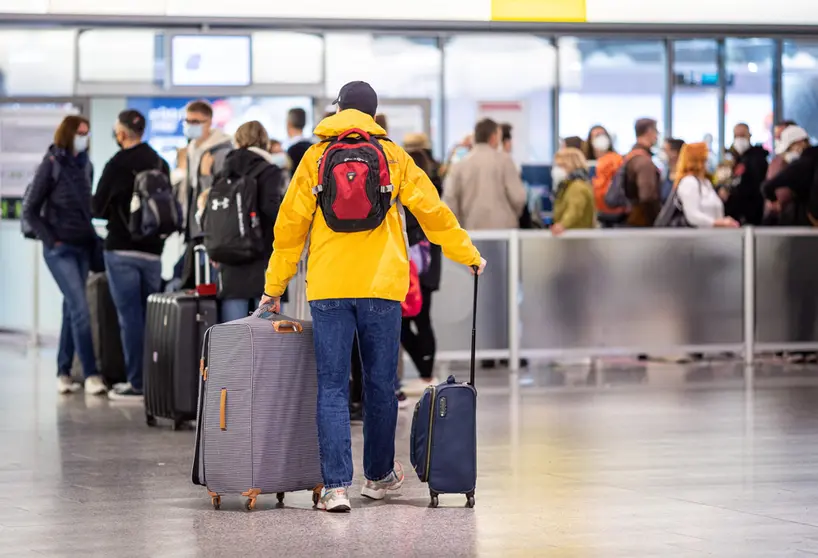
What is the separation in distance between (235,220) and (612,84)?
49.7ft

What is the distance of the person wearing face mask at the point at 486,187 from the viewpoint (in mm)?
13383

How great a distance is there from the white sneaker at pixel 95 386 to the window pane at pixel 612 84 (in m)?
12.5

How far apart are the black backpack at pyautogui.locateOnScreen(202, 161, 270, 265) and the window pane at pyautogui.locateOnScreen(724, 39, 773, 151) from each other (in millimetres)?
15127

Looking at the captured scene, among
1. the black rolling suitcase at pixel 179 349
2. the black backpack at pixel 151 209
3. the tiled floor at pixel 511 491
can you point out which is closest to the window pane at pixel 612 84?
the tiled floor at pixel 511 491

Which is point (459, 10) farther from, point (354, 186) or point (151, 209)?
point (354, 186)

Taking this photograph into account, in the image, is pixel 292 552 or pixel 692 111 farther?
pixel 692 111

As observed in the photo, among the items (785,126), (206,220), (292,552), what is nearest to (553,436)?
(206,220)

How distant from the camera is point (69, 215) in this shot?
11281 millimetres

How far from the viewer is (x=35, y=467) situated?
316 inches

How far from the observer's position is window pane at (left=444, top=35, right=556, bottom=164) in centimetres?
2245

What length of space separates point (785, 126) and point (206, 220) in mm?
7920

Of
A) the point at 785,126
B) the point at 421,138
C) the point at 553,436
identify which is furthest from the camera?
the point at 785,126

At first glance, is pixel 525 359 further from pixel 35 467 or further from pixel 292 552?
pixel 292 552

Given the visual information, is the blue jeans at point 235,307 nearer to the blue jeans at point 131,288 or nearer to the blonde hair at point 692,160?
the blue jeans at point 131,288
